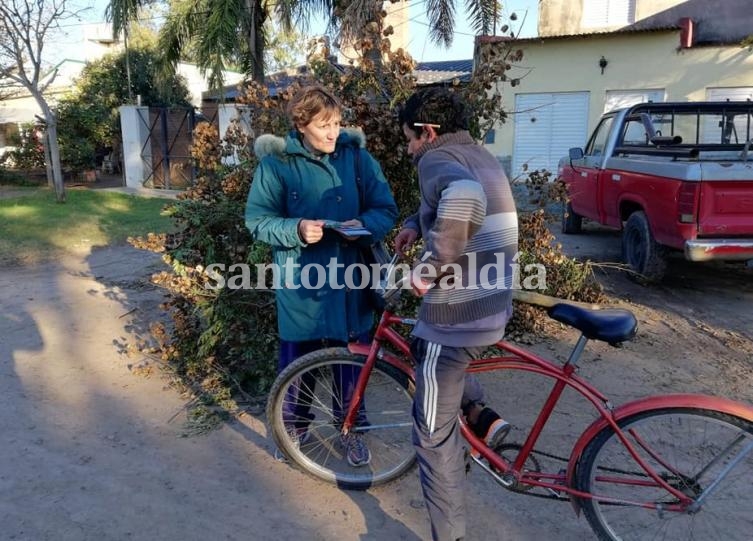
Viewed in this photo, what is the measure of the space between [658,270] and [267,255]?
4439 millimetres

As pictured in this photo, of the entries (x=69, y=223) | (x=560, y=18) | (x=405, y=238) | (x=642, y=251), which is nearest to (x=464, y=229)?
(x=405, y=238)

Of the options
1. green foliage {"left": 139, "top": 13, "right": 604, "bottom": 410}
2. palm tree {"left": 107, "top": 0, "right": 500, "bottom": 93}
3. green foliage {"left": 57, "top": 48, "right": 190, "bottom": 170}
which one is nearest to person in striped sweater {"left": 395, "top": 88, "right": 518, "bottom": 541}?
green foliage {"left": 139, "top": 13, "right": 604, "bottom": 410}

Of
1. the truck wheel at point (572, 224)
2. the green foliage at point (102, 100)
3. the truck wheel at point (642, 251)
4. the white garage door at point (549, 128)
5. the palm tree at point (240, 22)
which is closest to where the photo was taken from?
the truck wheel at point (642, 251)

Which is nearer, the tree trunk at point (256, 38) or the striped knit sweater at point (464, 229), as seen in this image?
the striped knit sweater at point (464, 229)

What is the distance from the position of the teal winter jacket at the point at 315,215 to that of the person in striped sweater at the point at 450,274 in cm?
66

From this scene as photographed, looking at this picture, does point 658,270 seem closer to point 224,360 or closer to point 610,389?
point 610,389

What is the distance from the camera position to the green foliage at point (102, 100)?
20797 millimetres

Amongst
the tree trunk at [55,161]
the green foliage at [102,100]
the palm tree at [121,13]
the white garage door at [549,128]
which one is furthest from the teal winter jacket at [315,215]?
the green foliage at [102,100]

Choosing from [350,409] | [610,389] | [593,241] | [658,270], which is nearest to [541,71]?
[593,241]

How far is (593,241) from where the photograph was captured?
9.68 meters

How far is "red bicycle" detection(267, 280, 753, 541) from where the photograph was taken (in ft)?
8.10

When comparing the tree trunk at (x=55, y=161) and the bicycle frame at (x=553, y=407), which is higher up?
the tree trunk at (x=55, y=161)

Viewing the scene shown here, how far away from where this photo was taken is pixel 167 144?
1820 centimetres

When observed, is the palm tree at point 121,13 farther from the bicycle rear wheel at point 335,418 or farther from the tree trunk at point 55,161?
the bicycle rear wheel at point 335,418
